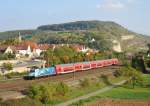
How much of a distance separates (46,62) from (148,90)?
49.4 metres

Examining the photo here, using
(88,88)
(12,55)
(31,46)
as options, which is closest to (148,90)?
(88,88)

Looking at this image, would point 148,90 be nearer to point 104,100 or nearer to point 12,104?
point 104,100

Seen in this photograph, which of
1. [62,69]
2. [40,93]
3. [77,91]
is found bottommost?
[77,91]

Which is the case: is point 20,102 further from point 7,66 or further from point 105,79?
point 7,66

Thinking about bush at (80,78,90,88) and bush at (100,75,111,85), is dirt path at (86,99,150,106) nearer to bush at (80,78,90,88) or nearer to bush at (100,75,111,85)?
bush at (80,78,90,88)

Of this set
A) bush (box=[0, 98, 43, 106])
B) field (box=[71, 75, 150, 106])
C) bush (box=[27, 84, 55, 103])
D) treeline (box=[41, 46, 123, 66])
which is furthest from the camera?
treeline (box=[41, 46, 123, 66])

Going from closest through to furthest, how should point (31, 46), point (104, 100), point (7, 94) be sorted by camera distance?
point (7, 94)
point (104, 100)
point (31, 46)

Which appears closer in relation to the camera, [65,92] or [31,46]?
[65,92]

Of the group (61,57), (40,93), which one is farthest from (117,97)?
(61,57)

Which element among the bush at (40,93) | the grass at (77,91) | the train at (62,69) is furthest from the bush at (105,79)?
the bush at (40,93)

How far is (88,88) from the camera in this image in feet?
223

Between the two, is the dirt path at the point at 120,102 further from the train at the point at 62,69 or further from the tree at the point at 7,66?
the tree at the point at 7,66

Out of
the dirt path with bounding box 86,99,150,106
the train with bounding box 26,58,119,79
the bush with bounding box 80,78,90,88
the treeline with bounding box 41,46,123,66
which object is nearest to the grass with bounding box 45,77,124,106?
the bush with bounding box 80,78,90,88

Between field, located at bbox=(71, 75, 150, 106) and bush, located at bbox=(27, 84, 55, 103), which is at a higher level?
bush, located at bbox=(27, 84, 55, 103)
